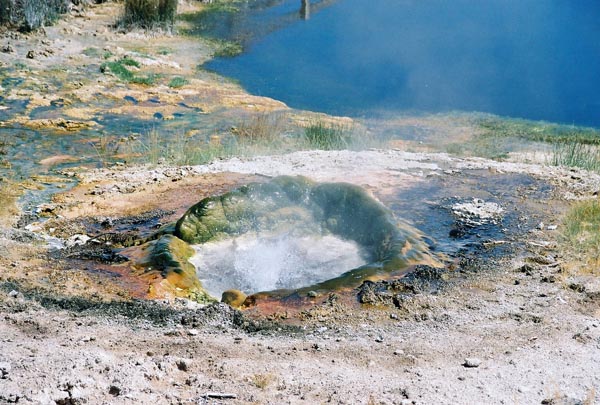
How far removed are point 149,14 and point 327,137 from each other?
7.65 meters

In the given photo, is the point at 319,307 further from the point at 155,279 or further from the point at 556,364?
the point at 556,364

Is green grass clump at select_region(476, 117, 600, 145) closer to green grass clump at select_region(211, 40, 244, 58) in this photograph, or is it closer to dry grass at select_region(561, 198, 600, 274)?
dry grass at select_region(561, 198, 600, 274)

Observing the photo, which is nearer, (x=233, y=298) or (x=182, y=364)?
(x=182, y=364)

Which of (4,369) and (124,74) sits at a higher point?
(124,74)

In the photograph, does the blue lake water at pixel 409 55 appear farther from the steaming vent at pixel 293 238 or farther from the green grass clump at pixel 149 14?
the steaming vent at pixel 293 238

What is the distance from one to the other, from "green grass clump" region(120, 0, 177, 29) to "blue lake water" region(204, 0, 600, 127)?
5.09 feet

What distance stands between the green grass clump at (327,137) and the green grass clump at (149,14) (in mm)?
6939

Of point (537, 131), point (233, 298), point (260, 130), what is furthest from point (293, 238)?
point (537, 131)

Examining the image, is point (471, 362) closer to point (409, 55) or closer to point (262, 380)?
point (262, 380)

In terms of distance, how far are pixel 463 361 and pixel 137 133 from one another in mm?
7083

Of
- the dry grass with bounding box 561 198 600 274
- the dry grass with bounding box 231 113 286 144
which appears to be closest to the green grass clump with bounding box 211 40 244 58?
the dry grass with bounding box 231 113 286 144

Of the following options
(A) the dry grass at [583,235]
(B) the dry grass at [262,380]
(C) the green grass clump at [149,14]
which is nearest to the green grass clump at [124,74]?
(C) the green grass clump at [149,14]

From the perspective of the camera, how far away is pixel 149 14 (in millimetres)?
15727

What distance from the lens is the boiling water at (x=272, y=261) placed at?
572cm
